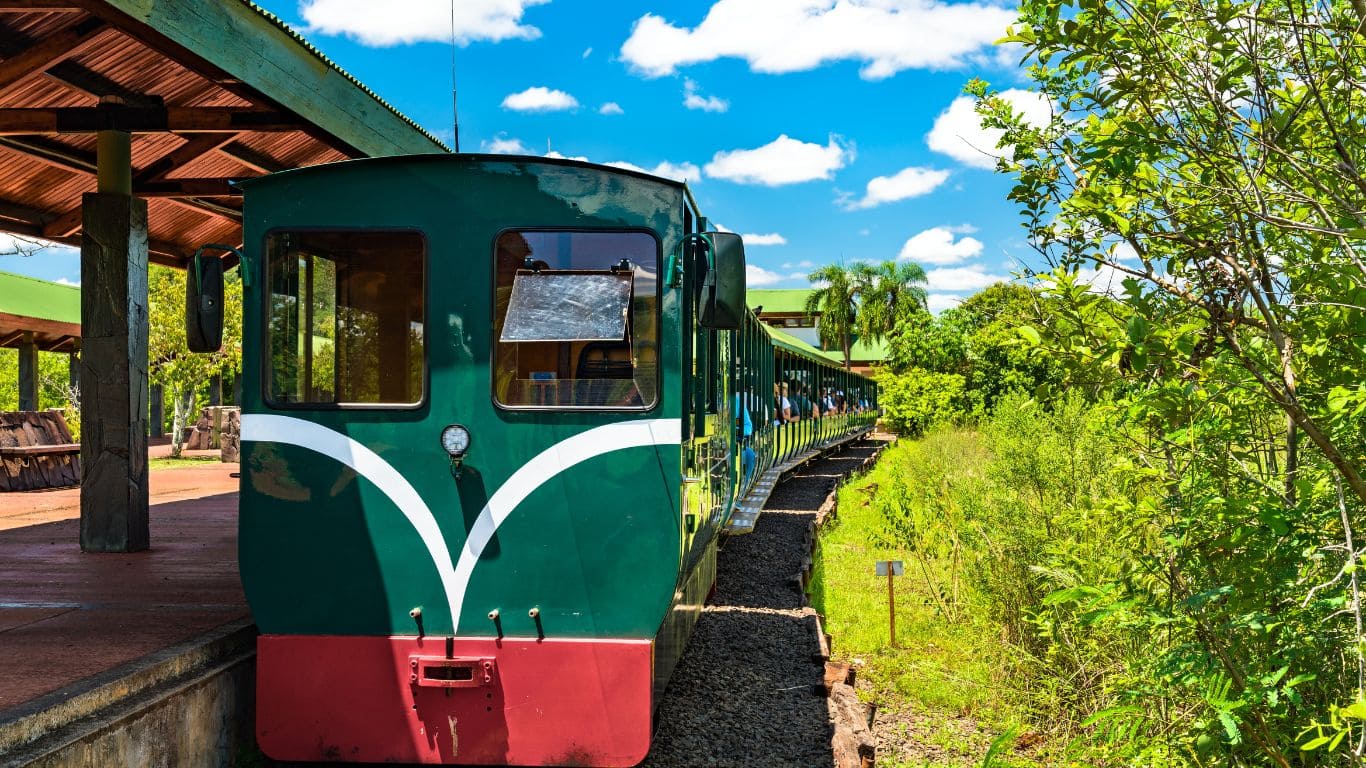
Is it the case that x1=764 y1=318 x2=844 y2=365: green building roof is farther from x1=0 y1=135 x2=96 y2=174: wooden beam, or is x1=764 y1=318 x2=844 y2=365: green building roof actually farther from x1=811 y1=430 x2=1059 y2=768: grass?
x1=0 y1=135 x2=96 y2=174: wooden beam

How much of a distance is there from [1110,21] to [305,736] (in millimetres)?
4322

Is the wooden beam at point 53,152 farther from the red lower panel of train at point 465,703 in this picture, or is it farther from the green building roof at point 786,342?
the green building roof at point 786,342

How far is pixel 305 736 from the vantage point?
186 inches

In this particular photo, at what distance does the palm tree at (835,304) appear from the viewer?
56.9m

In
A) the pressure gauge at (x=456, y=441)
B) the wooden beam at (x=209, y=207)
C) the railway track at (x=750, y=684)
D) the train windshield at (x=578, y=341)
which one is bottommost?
the railway track at (x=750, y=684)

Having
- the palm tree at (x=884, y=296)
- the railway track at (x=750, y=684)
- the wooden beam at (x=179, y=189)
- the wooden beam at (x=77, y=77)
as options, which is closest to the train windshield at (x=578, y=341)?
the railway track at (x=750, y=684)

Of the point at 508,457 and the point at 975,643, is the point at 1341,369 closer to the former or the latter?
the point at 508,457

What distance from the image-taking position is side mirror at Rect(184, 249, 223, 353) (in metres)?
4.88

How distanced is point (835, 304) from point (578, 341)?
53.0 meters

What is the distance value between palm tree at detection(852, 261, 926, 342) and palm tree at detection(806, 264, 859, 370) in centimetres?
40

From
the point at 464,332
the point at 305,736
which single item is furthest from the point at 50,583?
the point at 464,332

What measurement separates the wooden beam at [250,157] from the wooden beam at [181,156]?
291mm

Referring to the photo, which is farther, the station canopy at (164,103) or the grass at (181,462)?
the grass at (181,462)

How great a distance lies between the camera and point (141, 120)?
27.1 feet
